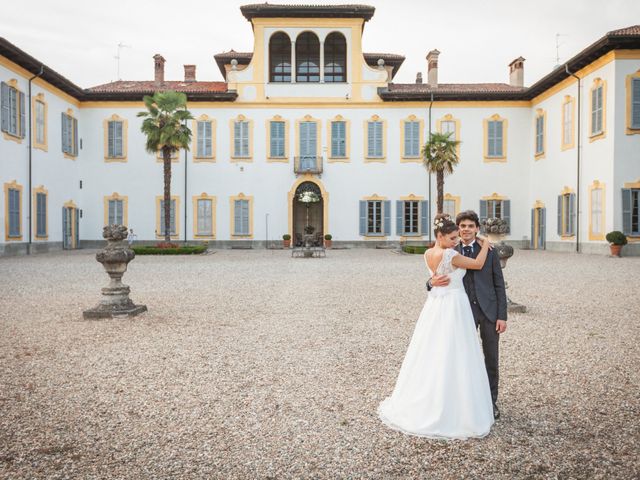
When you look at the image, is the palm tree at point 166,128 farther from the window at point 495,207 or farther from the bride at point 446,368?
the bride at point 446,368

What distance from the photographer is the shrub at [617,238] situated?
2012 cm

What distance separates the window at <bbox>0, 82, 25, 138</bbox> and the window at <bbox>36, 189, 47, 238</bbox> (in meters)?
2.79

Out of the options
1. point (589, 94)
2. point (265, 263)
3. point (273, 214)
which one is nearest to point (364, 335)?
point (265, 263)

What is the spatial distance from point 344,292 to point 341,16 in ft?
68.4

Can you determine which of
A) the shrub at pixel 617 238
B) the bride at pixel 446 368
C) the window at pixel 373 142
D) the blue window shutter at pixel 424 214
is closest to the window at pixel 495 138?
the blue window shutter at pixel 424 214

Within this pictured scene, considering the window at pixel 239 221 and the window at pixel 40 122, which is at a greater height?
the window at pixel 40 122

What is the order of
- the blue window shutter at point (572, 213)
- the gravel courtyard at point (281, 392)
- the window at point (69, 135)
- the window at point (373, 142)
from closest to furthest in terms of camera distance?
the gravel courtyard at point (281, 392) < the blue window shutter at point (572, 213) < the window at point (69, 135) < the window at point (373, 142)

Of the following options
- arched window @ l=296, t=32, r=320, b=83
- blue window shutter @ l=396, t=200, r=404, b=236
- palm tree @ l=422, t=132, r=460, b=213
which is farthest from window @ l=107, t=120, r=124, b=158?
palm tree @ l=422, t=132, r=460, b=213

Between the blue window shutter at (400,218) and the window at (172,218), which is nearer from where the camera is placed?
the window at (172,218)

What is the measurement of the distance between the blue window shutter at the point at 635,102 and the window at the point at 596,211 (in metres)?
2.45

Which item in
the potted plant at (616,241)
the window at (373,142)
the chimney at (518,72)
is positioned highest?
the chimney at (518,72)

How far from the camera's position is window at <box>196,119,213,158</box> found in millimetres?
28812

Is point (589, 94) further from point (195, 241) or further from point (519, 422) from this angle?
point (519, 422)

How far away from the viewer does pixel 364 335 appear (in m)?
7.12
